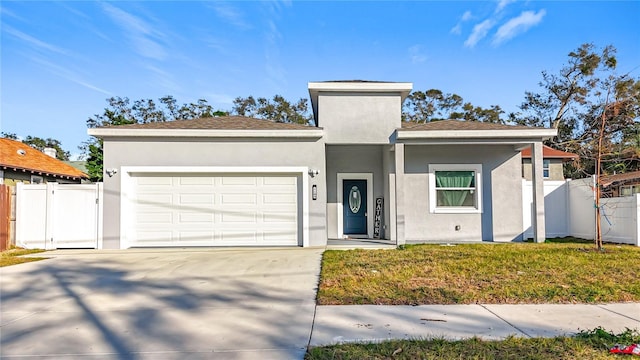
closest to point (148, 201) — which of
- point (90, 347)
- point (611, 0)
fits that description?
point (90, 347)

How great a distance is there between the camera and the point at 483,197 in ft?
41.8

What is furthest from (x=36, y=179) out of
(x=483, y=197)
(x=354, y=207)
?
(x=483, y=197)

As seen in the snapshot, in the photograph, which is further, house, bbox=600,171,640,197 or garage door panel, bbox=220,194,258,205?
house, bbox=600,171,640,197

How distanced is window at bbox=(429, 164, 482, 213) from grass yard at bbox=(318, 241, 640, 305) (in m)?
3.02

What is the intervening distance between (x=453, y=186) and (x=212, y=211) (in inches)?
290

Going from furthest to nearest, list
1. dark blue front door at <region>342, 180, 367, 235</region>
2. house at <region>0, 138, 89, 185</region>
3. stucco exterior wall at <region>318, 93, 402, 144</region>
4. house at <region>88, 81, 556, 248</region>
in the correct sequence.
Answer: house at <region>0, 138, 89, 185</region>
dark blue front door at <region>342, 180, 367, 235</region>
stucco exterior wall at <region>318, 93, 402, 144</region>
house at <region>88, 81, 556, 248</region>

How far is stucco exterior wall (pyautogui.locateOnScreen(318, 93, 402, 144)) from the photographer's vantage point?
38.6ft

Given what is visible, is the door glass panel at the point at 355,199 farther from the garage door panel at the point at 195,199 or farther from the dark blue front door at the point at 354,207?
the garage door panel at the point at 195,199

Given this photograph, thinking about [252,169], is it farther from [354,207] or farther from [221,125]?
[354,207]

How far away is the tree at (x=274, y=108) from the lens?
125 ft

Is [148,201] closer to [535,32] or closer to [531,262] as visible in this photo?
[531,262]

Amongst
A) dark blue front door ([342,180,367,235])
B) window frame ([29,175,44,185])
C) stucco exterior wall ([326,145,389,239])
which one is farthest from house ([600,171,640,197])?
window frame ([29,175,44,185])

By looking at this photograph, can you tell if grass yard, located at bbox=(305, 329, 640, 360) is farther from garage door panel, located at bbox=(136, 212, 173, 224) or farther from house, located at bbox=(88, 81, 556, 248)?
garage door panel, located at bbox=(136, 212, 173, 224)

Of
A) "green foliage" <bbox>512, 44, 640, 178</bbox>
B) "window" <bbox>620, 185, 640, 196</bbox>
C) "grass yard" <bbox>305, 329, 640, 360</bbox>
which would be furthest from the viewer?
"green foliage" <bbox>512, 44, 640, 178</bbox>
